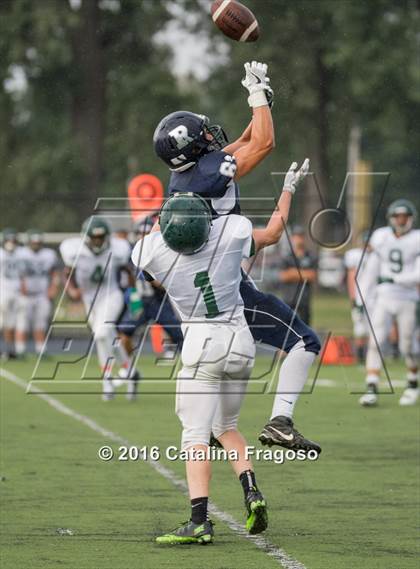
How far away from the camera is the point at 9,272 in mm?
18906

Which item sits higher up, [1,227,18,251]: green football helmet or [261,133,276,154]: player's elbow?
[1,227,18,251]: green football helmet

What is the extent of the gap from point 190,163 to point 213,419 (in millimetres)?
1273

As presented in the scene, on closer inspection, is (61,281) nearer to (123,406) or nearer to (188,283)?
(123,406)

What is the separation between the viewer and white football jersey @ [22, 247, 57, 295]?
764 inches

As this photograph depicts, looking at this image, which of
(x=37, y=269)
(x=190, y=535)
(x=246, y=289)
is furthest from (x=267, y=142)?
(x=37, y=269)

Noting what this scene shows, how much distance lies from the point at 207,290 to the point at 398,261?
7.00 metres

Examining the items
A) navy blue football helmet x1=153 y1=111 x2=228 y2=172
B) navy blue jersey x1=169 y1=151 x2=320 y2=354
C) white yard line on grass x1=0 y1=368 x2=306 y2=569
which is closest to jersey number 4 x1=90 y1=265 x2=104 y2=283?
white yard line on grass x1=0 y1=368 x2=306 y2=569

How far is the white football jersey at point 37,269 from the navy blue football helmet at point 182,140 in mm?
13487

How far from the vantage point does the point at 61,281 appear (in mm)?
25125

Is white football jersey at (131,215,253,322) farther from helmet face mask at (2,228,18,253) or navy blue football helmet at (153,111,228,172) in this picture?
helmet face mask at (2,228,18,253)

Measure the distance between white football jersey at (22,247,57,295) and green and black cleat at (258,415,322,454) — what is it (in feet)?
44.4

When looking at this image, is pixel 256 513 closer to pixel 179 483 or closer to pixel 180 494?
pixel 180 494

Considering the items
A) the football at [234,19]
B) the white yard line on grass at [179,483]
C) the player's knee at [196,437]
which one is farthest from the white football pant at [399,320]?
the player's knee at [196,437]

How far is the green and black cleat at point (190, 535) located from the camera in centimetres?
596
